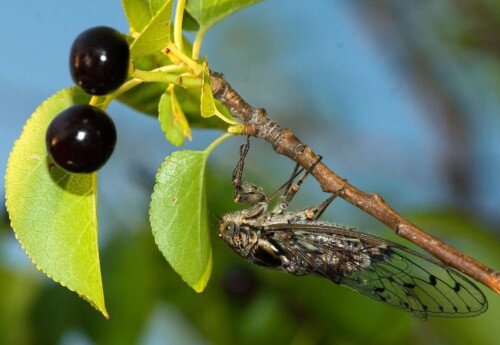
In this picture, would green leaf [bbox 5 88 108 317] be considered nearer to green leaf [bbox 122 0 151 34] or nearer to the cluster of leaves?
the cluster of leaves

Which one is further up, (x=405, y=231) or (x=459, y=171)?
(x=459, y=171)

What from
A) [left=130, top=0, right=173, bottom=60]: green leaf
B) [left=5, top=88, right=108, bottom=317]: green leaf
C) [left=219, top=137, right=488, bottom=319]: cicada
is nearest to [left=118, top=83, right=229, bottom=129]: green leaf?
[left=219, top=137, right=488, bottom=319]: cicada

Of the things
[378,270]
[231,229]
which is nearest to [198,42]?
[231,229]

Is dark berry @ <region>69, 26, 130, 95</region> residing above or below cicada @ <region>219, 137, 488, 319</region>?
below

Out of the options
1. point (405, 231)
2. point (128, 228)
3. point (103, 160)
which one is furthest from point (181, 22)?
point (128, 228)

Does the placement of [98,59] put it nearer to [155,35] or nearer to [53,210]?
[155,35]

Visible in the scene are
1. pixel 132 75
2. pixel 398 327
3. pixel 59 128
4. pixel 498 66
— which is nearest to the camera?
pixel 59 128

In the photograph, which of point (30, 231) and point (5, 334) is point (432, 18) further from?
point (30, 231)
